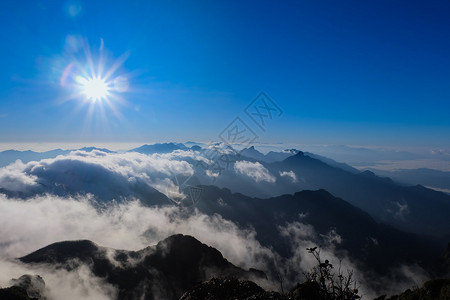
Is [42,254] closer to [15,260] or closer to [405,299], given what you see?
[15,260]

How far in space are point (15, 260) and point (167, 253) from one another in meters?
105

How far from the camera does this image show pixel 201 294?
235ft

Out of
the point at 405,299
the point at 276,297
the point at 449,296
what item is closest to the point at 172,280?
the point at 276,297

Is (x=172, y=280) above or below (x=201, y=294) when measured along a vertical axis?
below

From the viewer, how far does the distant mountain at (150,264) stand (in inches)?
6176

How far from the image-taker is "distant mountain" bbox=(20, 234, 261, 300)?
157 m

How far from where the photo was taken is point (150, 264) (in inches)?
6629

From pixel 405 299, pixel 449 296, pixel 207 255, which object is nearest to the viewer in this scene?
pixel 449 296

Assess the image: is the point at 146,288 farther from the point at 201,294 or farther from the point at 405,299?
the point at 405,299

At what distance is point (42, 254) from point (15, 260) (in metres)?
17.8

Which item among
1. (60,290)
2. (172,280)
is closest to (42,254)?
(60,290)

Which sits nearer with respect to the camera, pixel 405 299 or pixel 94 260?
pixel 405 299

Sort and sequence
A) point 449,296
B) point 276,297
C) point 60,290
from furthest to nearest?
point 60,290
point 276,297
point 449,296

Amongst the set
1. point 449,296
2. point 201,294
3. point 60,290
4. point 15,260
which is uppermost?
point 449,296
